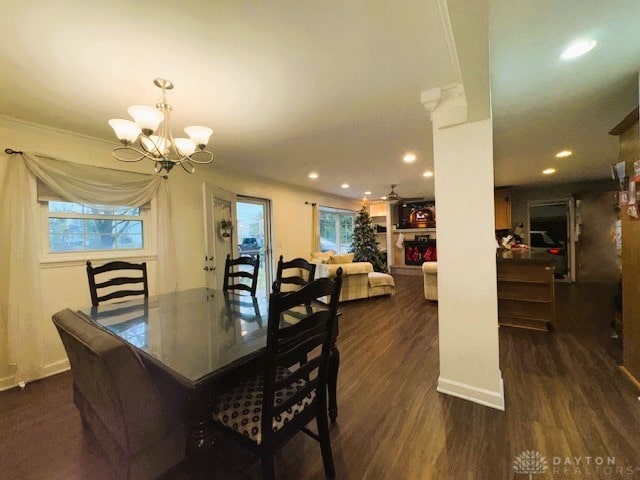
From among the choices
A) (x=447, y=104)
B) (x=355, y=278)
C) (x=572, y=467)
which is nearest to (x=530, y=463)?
(x=572, y=467)

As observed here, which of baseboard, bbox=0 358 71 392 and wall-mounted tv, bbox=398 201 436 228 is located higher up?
wall-mounted tv, bbox=398 201 436 228

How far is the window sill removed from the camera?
2.50 metres

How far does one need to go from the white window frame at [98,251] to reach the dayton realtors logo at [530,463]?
377 cm

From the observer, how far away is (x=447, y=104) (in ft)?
6.23

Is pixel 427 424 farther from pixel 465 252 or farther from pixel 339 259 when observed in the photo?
pixel 339 259

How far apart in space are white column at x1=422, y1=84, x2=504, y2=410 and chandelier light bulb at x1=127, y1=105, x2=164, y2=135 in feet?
6.14

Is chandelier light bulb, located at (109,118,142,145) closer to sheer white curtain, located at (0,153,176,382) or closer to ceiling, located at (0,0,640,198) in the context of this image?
Answer: ceiling, located at (0,0,640,198)

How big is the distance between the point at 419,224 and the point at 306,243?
3.91m

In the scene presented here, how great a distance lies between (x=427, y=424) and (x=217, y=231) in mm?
3245

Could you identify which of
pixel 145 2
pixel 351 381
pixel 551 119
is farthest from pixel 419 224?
pixel 145 2

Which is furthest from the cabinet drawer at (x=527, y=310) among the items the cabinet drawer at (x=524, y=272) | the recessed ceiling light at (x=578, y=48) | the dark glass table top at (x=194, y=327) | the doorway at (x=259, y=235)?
the doorway at (x=259, y=235)

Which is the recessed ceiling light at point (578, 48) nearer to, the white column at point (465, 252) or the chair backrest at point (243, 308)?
the white column at point (465, 252)

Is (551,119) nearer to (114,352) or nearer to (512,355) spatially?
(512,355)

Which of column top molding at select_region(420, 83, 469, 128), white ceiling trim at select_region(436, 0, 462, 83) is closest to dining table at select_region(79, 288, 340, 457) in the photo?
white ceiling trim at select_region(436, 0, 462, 83)
